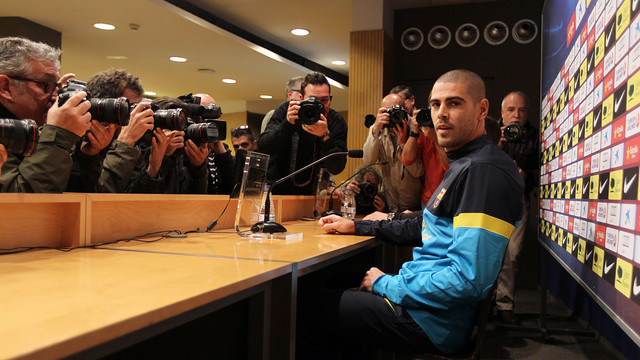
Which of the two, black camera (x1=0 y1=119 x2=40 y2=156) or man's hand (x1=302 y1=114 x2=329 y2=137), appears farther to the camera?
man's hand (x1=302 y1=114 x2=329 y2=137)

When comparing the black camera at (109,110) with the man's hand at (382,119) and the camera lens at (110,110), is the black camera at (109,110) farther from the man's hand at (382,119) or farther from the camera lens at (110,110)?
the man's hand at (382,119)

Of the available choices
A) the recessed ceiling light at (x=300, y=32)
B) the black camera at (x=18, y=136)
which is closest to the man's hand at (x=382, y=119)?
the black camera at (x=18, y=136)

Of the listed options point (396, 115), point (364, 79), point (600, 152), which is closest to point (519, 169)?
point (396, 115)

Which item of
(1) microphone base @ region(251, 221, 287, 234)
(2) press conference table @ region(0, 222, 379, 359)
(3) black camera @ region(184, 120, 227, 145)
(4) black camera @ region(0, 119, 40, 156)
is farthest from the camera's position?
(3) black camera @ region(184, 120, 227, 145)

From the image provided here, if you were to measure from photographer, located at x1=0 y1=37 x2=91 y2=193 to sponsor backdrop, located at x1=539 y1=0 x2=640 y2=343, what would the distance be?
4.72ft

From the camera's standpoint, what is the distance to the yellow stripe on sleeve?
1.26 m

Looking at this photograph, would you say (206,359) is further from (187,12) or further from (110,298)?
(187,12)

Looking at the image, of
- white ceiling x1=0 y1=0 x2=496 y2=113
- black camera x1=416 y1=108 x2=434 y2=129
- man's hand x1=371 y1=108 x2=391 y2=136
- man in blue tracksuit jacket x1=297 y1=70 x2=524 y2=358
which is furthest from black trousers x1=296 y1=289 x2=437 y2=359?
white ceiling x1=0 y1=0 x2=496 y2=113

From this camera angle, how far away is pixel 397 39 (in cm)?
491

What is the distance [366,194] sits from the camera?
291 centimetres

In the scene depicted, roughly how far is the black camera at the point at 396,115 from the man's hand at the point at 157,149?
4.29ft

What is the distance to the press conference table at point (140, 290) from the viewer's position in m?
0.62

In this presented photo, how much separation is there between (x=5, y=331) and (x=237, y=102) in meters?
9.90

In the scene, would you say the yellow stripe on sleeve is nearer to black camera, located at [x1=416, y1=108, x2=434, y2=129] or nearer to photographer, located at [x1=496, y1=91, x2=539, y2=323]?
black camera, located at [x1=416, y1=108, x2=434, y2=129]
